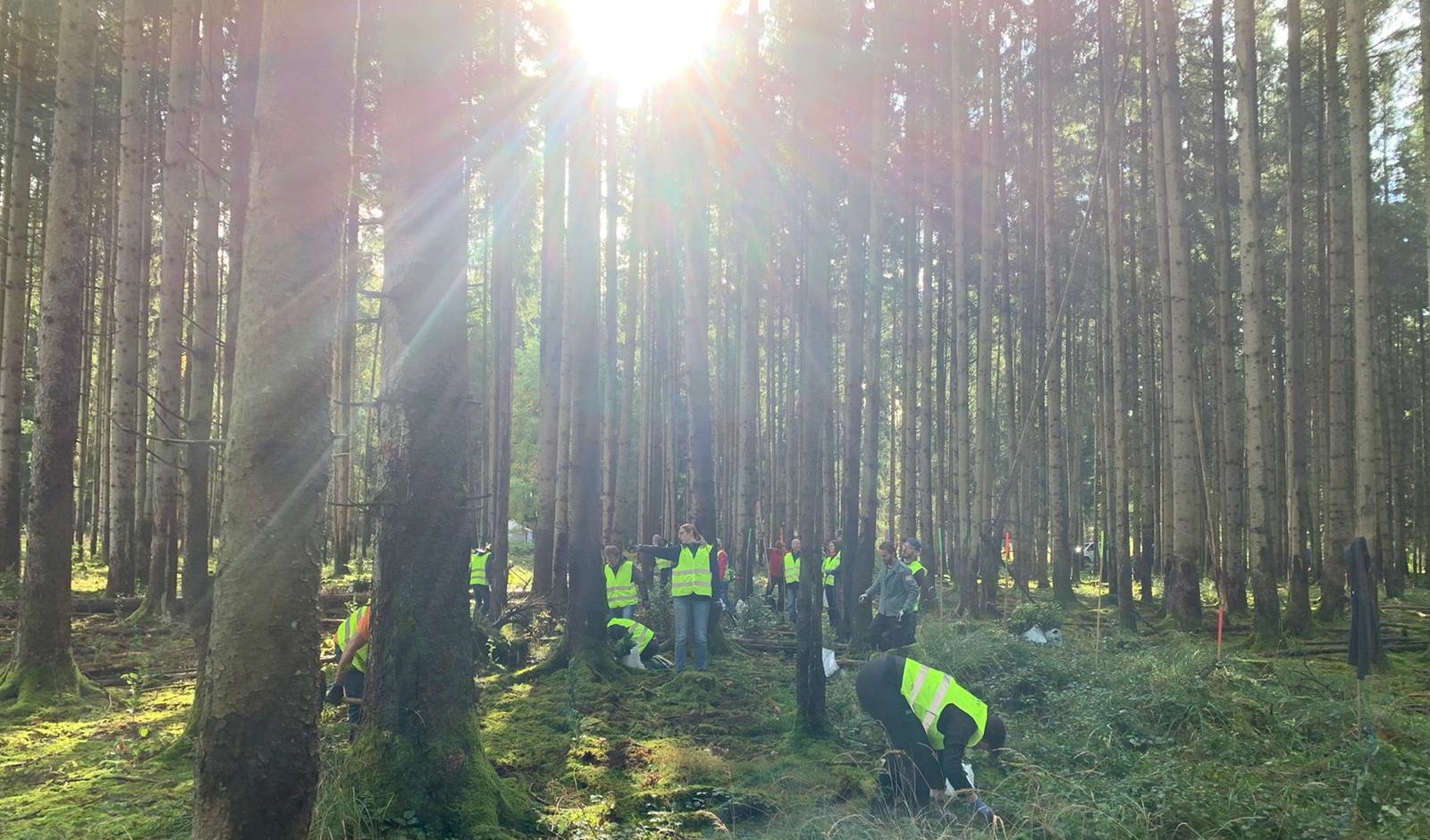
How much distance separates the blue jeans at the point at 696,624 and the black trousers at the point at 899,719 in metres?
5.99

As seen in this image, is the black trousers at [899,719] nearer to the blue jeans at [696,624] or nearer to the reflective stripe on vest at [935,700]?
the reflective stripe on vest at [935,700]

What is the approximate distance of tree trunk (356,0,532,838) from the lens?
18.7 ft

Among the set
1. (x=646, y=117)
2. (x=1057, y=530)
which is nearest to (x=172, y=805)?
(x=646, y=117)

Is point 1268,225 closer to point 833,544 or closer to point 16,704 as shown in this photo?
point 833,544

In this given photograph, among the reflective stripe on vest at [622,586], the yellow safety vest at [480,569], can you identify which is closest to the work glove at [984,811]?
the reflective stripe on vest at [622,586]

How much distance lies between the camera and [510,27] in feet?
41.9

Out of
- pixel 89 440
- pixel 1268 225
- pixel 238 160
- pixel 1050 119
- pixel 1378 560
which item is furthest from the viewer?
pixel 89 440

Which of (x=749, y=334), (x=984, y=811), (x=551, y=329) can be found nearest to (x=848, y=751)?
(x=984, y=811)

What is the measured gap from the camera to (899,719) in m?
6.43

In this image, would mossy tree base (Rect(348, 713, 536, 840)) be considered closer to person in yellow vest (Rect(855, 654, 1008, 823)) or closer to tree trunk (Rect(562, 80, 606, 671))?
person in yellow vest (Rect(855, 654, 1008, 823))

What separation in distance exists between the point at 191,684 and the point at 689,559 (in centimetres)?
615

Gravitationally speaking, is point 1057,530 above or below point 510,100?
below

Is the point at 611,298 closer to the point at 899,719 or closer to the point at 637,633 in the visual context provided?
the point at 637,633

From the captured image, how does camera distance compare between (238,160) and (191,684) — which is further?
(191,684)
